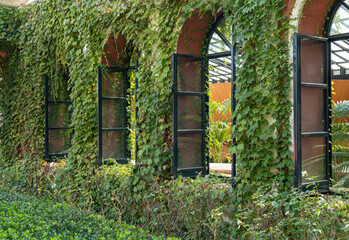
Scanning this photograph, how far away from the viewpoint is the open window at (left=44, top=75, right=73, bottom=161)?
8.34 metres

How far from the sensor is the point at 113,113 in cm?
697

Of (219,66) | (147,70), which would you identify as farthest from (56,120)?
(219,66)

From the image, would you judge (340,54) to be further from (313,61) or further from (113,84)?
(113,84)

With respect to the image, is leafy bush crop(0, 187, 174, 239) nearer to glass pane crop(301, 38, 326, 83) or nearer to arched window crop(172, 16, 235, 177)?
arched window crop(172, 16, 235, 177)

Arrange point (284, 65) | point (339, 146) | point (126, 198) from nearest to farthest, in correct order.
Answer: point (284, 65), point (126, 198), point (339, 146)

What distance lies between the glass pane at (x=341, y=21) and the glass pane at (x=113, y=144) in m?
3.99

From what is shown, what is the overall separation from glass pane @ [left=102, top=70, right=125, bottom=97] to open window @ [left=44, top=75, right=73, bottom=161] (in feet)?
5.66

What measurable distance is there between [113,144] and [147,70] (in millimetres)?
1711

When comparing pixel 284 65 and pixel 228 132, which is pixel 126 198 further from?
pixel 228 132

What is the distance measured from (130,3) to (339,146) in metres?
4.37

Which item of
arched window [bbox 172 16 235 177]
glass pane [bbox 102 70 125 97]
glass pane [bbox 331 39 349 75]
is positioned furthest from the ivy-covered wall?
glass pane [bbox 331 39 349 75]

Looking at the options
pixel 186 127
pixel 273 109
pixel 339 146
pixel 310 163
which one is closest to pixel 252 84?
pixel 273 109

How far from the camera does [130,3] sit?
20.0ft

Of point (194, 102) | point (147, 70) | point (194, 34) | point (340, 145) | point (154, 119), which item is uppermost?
point (194, 34)
